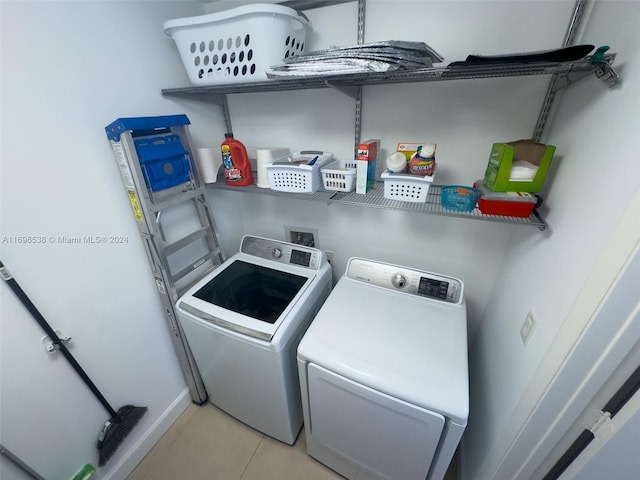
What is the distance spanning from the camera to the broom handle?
0.87m

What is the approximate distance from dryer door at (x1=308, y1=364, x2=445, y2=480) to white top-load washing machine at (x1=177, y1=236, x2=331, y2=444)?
7.2 inches

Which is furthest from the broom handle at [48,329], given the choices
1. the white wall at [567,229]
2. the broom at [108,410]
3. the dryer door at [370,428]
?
the white wall at [567,229]

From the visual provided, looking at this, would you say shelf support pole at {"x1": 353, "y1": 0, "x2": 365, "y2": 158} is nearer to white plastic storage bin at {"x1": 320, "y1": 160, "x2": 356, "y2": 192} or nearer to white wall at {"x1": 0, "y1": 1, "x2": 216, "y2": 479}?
white plastic storage bin at {"x1": 320, "y1": 160, "x2": 356, "y2": 192}

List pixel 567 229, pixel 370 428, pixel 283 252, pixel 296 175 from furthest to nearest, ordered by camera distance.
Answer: pixel 283 252
pixel 296 175
pixel 370 428
pixel 567 229

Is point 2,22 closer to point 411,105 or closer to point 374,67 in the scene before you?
point 374,67

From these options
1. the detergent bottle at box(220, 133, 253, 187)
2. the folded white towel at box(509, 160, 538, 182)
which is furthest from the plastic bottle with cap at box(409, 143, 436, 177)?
the detergent bottle at box(220, 133, 253, 187)

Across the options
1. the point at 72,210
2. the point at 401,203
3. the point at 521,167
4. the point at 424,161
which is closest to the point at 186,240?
the point at 72,210

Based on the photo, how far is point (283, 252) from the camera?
157 centimetres

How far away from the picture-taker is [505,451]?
0.90 meters

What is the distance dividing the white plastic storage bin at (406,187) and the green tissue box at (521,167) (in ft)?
0.74

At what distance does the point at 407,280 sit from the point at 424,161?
1.96ft

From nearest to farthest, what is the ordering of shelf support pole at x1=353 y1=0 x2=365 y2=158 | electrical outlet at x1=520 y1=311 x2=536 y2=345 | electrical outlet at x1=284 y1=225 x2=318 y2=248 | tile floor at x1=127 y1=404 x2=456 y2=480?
electrical outlet at x1=520 y1=311 x2=536 y2=345
shelf support pole at x1=353 y1=0 x2=365 y2=158
tile floor at x1=127 y1=404 x2=456 y2=480
electrical outlet at x1=284 y1=225 x2=318 y2=248

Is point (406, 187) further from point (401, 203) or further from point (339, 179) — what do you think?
point (339, 179)

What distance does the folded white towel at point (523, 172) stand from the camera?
2.91 feet
